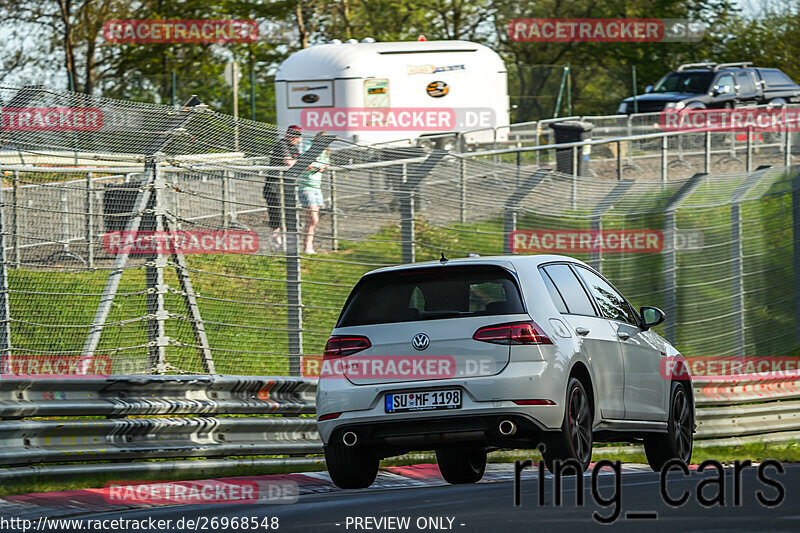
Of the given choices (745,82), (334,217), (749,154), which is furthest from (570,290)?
(745,82)

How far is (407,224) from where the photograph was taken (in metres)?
13.7

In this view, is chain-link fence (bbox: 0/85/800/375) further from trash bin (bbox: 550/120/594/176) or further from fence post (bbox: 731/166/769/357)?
trash bin (bbox: 550/120/594/176)

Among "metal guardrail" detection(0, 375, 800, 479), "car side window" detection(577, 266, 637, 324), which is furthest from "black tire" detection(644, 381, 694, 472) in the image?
"metal guardrail" detection(0, 375, 800, 479)

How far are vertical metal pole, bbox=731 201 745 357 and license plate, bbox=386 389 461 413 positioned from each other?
10.6 meters

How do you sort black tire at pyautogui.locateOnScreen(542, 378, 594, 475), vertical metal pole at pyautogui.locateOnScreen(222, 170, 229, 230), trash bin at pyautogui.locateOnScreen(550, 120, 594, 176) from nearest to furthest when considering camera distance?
black tire at pyautogui.locateOnScreen(542, 378, 594, 475), vertical metal pole at pyautogui.locateOnScreen(222, 170, 229, 230), trash bin at pyautogui.locateOnScreen(550, 120, 594, 176)

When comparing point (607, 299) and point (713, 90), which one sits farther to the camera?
point (713, 90)

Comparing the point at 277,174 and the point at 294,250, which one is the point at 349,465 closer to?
the point at 294,250

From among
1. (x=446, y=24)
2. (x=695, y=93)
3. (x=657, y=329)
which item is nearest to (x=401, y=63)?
(x=695, y=93)

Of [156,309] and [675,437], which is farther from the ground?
[156,309]

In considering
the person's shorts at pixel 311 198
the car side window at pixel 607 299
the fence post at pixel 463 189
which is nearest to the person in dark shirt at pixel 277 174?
the person's shorts at pixel 311 198

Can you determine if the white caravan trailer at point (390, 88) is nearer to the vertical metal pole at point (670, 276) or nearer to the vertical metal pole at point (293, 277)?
the vertical metal pole at point (670, 276)

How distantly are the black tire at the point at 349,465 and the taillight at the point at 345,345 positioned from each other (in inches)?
23.3

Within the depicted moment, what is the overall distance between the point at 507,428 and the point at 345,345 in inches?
45.5

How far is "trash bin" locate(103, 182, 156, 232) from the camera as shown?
1141cm
